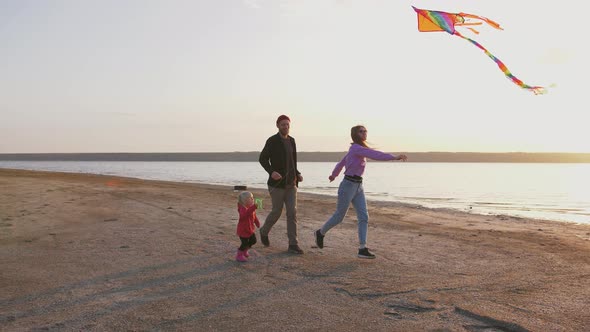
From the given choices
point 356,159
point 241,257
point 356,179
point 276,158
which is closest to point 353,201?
point 356,179

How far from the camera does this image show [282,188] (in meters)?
7.92

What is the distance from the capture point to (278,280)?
20.0 feet

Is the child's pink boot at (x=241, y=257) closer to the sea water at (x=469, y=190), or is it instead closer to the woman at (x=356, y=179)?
the woman at (x=356, y=179)

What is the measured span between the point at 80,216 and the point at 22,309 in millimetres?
7275

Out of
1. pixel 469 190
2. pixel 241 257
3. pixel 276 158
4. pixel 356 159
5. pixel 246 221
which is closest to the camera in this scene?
pixel 241 257

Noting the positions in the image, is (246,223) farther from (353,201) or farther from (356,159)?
(356,159)

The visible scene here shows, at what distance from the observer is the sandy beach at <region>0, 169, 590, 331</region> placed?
4.61 meters

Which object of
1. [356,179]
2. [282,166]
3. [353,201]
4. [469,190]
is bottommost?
[469,190]

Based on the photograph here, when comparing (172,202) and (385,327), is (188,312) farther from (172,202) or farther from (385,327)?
(172,202)

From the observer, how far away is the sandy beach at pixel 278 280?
4.61m

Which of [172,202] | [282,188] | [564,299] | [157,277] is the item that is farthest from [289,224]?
[172,202]

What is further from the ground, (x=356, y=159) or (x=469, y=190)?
(x=356, y=159)

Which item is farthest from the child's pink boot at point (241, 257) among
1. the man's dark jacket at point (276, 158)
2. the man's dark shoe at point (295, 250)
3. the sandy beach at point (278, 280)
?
the man's dark jacket at point (276, 158)

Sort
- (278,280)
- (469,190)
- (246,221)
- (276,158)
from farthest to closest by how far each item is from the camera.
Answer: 1. (469,190)
2. (276,158)
3. (246,221)
4. (278,280)
